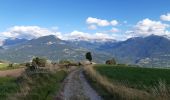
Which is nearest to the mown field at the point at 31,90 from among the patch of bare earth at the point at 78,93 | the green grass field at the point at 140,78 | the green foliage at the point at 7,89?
the green foliage at the point at 7,89

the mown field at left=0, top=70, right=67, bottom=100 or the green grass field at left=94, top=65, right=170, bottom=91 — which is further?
the green grass field at left=94, top=65, right=170, bottom=91

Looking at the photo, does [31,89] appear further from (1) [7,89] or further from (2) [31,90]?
(1) [7,89]

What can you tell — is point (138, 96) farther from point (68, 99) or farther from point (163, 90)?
point (68, 99)

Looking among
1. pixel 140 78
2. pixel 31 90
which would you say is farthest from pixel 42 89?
pixel 140 78

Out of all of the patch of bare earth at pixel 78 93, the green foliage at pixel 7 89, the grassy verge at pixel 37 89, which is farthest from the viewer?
the green foliage at pixel 7 89

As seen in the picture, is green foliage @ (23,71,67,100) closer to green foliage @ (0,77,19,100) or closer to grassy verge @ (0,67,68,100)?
grassy verge @ (0,67,68,100)

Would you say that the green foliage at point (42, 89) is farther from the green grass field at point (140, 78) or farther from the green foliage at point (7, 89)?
the green grass field at point (140, 78)

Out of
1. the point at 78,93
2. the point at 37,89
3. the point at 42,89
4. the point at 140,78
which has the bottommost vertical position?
the point at 140,78

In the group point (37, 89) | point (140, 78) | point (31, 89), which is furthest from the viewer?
point (140, 78)

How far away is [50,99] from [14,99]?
10.9 feet

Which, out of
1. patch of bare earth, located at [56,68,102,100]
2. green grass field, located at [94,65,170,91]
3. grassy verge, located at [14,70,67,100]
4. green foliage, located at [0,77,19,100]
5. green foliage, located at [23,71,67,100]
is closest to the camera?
grassy verge, located at [14,70,67,100]

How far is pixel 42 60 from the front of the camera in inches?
4336

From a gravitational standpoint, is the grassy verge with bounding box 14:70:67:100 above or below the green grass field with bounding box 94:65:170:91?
above

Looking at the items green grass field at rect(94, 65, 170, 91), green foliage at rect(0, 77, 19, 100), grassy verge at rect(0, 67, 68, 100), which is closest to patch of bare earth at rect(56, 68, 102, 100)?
grassy verge at rect(0, 67, 68, 100)
